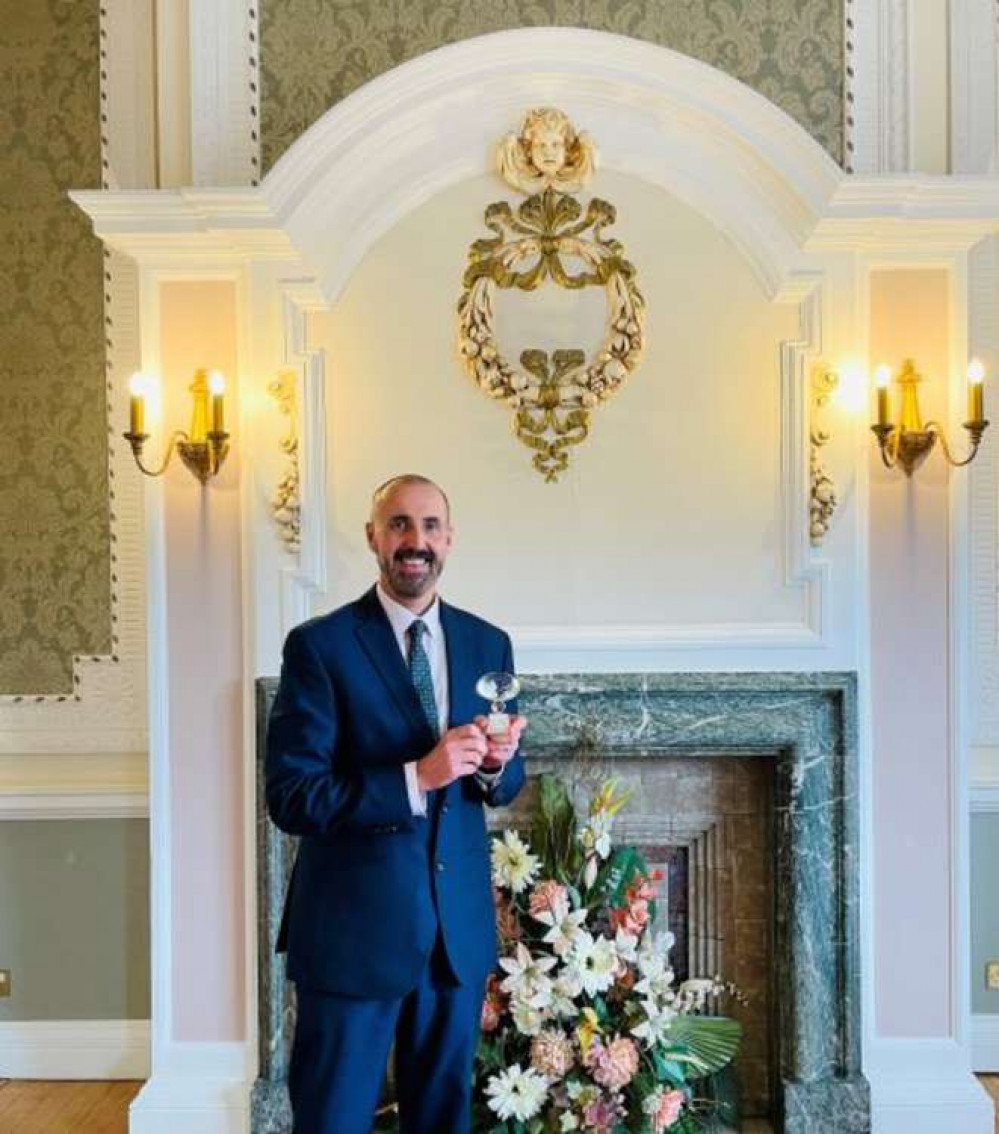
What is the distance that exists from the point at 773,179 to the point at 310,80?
128 cm

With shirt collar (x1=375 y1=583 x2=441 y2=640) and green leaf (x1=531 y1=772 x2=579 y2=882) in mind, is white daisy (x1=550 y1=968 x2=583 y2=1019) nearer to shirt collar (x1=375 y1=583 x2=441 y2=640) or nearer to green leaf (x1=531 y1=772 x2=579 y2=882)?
green leaf (x1=531 y1=772 x2=579 y2=882)

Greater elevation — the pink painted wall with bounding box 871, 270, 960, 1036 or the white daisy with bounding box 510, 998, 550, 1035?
the pink painted wall with bounding box 871, 270, 960, 1036

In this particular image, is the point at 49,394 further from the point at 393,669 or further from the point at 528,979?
the point at 528,979

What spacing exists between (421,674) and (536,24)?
1918 mm

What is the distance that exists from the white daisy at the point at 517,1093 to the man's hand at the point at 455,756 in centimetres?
106

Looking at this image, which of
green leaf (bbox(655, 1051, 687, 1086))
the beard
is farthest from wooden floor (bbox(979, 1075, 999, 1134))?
the beard

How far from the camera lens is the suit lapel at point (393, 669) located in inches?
80.0

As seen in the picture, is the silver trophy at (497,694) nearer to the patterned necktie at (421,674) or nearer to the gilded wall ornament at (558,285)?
the patterned necktie at (421,674)

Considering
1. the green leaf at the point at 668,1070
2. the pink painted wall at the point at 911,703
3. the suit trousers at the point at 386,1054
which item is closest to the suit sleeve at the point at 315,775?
the suit trousers at the point at 386,1054

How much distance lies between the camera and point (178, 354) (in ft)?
9.34

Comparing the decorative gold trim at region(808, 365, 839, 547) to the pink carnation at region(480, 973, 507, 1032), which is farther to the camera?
the decorative gold trim at region(808, 365, 839, 547)

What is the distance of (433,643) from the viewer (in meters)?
2.13

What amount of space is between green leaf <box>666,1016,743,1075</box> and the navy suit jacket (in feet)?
2.97

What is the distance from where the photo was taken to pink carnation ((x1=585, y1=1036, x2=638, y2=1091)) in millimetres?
2561
